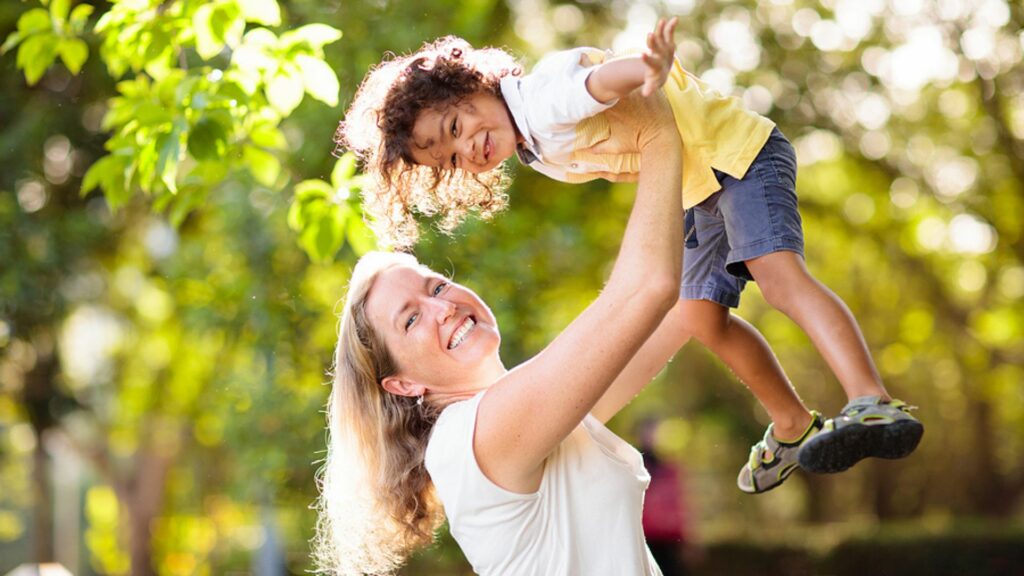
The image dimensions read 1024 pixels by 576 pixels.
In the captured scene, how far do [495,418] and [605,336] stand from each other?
264mm

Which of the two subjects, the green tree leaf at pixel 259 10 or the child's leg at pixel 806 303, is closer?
the child's leg at pixel 806 303

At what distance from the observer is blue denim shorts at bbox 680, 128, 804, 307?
2.21 metres

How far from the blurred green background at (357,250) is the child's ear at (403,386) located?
3.16 ft

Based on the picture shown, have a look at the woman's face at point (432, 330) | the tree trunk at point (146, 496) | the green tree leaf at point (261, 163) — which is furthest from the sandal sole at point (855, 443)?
the tree trunk at point (146, 496)

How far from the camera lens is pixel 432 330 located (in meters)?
2.24

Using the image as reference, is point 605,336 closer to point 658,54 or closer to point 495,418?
point 495,418

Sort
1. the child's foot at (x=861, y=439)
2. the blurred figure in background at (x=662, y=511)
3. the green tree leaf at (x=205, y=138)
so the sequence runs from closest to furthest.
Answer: the child's foot at (x=861, y=439) → the green tree leaf at (x=205, y=138) → the blurred figure in background at (x=662, y=511)

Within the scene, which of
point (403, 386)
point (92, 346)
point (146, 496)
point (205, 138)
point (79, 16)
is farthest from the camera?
point (92, 346)

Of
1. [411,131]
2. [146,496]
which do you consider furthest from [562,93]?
[146,496]

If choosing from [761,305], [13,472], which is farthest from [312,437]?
[13,472]

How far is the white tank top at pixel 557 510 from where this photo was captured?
2098 millimetres

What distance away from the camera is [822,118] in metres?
10.6

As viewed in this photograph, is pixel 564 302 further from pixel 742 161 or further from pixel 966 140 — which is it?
pixel 742 161

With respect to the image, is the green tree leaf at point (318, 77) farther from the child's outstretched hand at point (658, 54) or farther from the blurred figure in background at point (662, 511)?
the blurred figure in background at point (662, 511)
